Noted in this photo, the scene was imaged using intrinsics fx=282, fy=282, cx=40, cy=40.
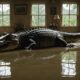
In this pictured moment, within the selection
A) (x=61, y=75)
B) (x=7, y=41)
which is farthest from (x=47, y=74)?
(x=7, y=41)

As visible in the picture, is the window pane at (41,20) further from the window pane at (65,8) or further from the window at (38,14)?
the window pane at (65,8)

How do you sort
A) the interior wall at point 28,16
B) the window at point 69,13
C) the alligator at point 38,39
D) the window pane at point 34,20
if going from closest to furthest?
the alligator at point 38,39 → the interior wall at point 28,16 → the window pane at point 34,20 → the window at point 69,13

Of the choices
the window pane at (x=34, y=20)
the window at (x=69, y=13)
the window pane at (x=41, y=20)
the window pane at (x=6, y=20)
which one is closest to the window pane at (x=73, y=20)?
the window at (x=69, y=13)

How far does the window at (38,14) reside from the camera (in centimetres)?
1283

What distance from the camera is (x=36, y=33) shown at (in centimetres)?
467

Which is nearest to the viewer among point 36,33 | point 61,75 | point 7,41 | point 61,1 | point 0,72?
point 61,75

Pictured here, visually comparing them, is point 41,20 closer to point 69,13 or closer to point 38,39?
point 69,13

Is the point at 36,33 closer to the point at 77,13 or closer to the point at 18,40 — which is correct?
the point at 18,40

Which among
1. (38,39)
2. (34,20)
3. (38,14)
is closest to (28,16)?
(34,20)

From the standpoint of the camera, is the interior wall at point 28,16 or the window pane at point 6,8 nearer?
the interior wall at point 28,16

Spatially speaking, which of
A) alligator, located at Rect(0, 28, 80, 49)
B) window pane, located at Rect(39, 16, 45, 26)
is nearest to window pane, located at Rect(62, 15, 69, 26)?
window pane, located at Rect(39, 16, 45, 26)

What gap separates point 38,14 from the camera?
13.0 m

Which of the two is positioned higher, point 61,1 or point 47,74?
point 61,1

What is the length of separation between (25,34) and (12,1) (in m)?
8.48
